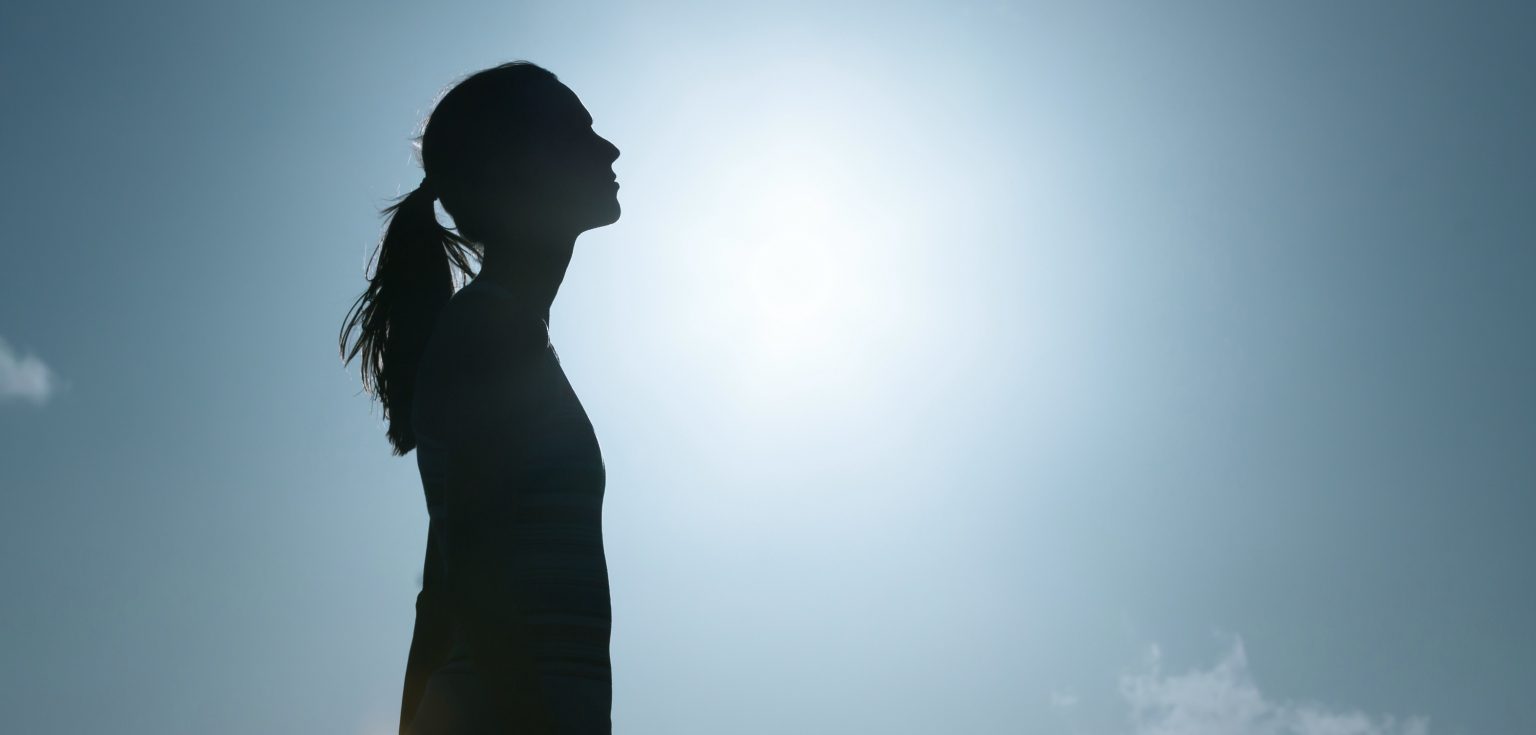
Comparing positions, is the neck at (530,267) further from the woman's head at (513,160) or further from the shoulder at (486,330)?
the shoulder at (486,330)

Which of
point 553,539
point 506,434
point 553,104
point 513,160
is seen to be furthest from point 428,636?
point 553,104

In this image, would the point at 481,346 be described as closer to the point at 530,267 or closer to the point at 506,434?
the point at 506,434

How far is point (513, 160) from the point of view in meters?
2.97

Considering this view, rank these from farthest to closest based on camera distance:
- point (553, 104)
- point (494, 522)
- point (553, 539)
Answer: point (553, 104)
point (553, 539)
point (494, 522)

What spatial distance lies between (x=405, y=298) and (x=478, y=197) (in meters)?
0.50

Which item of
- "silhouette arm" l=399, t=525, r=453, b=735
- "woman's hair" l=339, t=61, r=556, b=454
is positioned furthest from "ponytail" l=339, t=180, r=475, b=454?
"silhouette arm" l=399, t=525, r=453, b=735

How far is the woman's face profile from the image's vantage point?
→ 9.74ft

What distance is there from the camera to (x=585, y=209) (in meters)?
3.07

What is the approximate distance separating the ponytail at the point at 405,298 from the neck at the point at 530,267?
0.39 meters

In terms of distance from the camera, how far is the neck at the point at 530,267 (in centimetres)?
287

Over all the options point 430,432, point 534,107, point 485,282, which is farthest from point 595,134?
point 430,432

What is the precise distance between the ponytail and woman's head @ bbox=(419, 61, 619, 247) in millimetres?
211

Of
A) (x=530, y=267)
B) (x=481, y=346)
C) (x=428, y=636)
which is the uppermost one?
(x=530, y=267)

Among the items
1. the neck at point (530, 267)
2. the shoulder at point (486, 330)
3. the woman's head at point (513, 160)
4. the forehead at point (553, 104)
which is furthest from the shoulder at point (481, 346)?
the forehead at point (553, 104)
